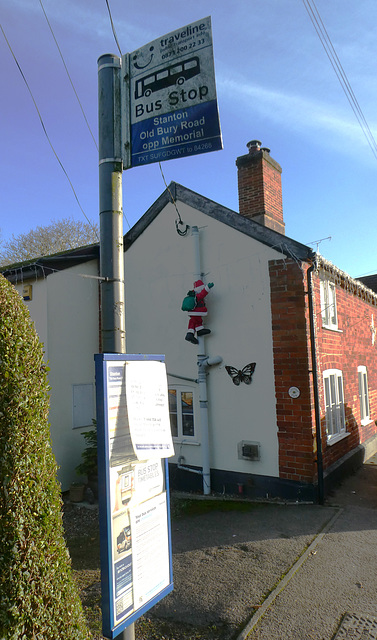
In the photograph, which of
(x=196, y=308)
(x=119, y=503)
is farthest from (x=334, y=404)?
(x=119, y=503)

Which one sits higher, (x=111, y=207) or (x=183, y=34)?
(x=183, y=34)

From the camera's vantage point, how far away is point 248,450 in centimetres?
823

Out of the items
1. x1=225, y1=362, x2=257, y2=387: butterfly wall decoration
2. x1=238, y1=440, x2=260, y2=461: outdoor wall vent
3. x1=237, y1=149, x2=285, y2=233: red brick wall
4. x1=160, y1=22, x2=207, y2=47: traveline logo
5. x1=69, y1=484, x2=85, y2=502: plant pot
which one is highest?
x1=237, y1=149, x2=285, y2=233: red brick wall

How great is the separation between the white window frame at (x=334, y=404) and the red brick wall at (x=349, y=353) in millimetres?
156

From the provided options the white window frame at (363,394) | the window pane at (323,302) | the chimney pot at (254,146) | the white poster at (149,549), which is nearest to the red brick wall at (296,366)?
the window pane at (323,302)

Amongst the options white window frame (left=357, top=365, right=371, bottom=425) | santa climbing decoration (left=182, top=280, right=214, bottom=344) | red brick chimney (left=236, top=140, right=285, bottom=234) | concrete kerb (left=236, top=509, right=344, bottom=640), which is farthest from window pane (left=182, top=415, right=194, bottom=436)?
white window frame (left=357, top=365, right=371, bottom=425)

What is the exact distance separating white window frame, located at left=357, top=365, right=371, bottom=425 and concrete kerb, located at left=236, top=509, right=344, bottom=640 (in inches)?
209

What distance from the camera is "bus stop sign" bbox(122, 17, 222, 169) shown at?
11.2ft

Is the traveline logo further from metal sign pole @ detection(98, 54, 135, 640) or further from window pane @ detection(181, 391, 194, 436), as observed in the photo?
window pane @ detection(181, 391, 194, 436)

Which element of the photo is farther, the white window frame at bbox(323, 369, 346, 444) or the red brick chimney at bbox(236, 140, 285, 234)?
the red brick chimney at bbox(236, 140, 285, 234)

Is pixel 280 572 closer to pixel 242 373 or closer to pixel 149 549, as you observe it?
pixel 149 549

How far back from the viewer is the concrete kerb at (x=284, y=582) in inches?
162

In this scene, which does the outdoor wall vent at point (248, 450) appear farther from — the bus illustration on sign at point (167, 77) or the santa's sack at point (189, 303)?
the bus illustration on sign at point (167, 77)

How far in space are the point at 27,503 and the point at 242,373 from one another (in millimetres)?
6123
